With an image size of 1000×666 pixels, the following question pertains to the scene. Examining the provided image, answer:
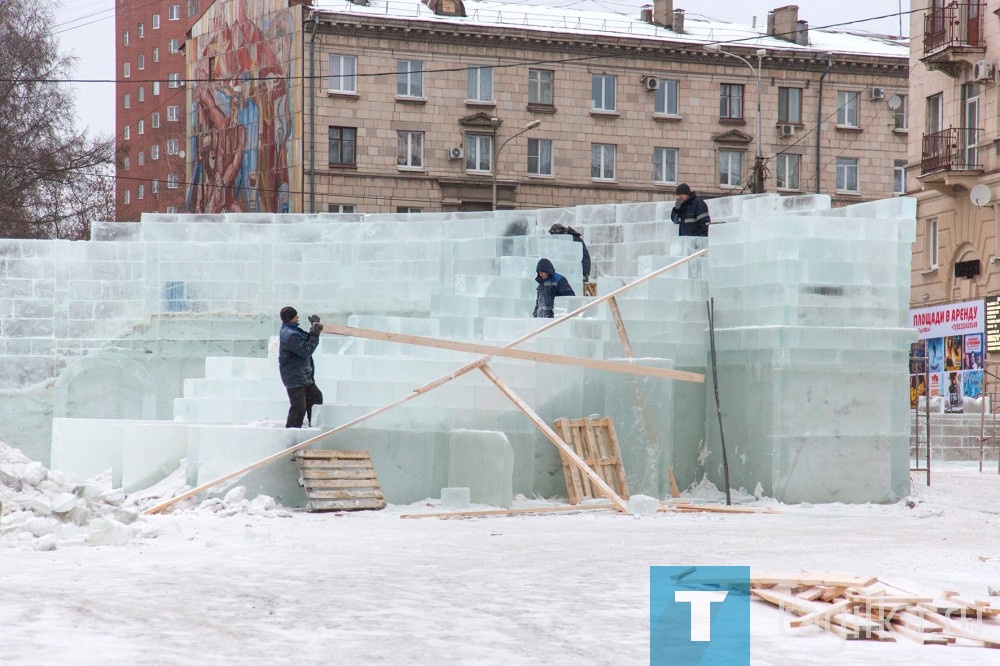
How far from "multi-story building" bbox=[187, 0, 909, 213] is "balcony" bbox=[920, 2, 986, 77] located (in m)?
11.8

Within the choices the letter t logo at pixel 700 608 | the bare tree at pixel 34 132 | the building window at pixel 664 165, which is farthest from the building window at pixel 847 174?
the letter t logo at pixel 700 608

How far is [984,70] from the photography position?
3353 centimetres

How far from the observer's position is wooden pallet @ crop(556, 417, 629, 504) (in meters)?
15.4

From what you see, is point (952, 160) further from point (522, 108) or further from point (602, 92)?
point (522, 108)

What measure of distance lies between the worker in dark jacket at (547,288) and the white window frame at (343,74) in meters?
29.9

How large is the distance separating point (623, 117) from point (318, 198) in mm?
11156

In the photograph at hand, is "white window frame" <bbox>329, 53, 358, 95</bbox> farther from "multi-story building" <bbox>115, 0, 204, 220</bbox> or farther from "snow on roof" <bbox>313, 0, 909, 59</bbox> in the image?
"multi-story building" <bbox>115, 0, 204, 220</bbox>

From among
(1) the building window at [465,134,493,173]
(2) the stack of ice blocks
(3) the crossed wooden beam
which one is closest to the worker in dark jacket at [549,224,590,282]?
(3) the crossed wooden beam

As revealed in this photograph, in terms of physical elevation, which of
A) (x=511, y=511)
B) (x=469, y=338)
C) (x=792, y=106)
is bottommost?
(x=511, y=511)

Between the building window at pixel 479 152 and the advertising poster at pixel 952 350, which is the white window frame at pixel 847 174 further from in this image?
the advertising poster at pixel 952 350

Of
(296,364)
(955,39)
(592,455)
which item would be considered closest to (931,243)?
(955,39)

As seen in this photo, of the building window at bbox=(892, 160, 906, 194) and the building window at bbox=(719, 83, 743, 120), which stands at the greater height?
the building window at bbox=(719, 83, 743, 120)

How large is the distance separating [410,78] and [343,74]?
7.49 ft

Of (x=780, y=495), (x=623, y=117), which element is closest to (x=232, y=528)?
(x=780, y=495)
